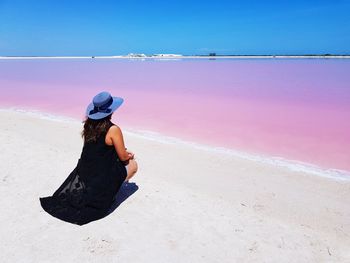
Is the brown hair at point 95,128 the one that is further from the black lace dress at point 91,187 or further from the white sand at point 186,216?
the white sand at point 186,216

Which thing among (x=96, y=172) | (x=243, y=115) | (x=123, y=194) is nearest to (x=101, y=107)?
(x=96, y=172)

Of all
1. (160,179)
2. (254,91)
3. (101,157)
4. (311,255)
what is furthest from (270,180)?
(254,91)

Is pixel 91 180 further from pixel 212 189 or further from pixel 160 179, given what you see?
pixel 212 189

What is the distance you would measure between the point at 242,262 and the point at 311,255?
0.59 meters

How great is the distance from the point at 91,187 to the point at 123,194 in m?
0.62

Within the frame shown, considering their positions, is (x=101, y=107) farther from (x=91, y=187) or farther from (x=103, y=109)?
(x=91, y=187)

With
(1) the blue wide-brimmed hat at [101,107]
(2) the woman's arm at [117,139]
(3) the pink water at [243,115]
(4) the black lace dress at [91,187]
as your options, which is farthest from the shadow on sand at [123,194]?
(3) the pink water at [243,115]

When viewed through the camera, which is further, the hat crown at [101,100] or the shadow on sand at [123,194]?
the shadow on sand at [123,194]

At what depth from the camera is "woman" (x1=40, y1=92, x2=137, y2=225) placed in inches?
119

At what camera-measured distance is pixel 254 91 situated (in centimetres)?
1416

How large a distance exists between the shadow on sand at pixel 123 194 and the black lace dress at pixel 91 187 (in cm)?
18

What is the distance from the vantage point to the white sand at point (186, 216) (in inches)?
103

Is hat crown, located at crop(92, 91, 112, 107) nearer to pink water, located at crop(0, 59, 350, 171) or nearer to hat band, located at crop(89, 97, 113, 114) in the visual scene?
hat band, located at crop(89, 97, 113, 114)

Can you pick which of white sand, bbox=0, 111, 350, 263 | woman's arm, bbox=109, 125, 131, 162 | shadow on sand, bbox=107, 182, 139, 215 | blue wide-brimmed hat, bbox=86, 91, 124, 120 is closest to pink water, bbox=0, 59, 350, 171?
white sand, bbox=0, 111, 350, 263
